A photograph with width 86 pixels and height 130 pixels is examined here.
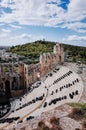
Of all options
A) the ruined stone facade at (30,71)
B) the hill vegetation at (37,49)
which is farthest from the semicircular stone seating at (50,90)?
→ the hill vegetation at (37,49)

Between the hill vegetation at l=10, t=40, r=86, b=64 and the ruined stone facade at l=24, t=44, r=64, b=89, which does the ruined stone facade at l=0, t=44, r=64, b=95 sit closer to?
the ruined stone facade at l=24, t=44, r=64, b=89

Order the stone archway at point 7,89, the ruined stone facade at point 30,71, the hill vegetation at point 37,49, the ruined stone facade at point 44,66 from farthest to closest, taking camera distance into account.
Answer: the hill vegetation at point 37,49, the stone archway at point 7,89, the ruined stone facade at point 30,71, the ruined stone facade at point 44,66

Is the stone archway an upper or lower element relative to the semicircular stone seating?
lower

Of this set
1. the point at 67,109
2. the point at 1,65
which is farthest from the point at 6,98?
the point at 67,109

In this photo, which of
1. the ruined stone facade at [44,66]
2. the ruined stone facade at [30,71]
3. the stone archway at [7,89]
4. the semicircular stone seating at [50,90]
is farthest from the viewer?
the stone archway at [7,89]

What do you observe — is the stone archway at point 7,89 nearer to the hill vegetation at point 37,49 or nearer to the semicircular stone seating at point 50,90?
the semicircular stone seating at point 50,90

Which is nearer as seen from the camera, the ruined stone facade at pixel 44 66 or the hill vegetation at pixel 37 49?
the ruined stone facade at pixel 44 66

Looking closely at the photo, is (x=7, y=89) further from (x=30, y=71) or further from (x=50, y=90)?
(x=50, y=90)

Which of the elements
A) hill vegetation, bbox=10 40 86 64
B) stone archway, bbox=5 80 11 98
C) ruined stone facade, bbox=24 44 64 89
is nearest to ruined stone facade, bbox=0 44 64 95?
ruined stone facade, bbox=24 44 64 89

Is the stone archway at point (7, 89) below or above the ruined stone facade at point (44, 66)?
below
